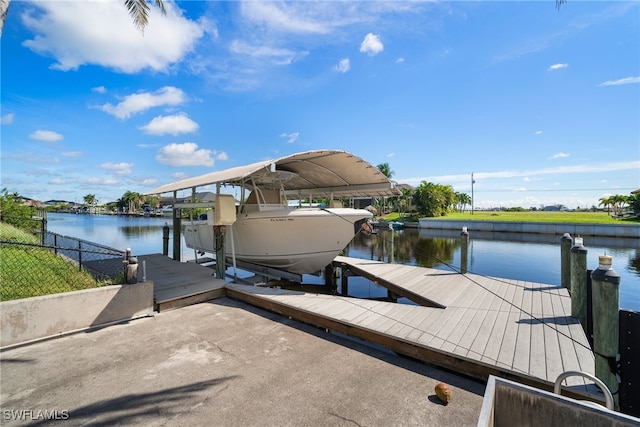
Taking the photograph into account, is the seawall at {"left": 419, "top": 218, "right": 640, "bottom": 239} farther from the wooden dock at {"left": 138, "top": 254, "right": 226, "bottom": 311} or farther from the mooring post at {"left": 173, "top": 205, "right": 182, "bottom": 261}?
the wooden dock at {"left": 138, "top": 254, "right": 226, "bottom": 311}

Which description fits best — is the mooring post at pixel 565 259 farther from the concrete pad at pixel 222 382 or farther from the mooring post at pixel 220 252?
the mooring post at pixel 220 252

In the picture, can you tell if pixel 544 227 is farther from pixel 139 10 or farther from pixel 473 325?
pixel 139 10

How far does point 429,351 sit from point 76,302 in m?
5.48

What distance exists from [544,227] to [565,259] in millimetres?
36143

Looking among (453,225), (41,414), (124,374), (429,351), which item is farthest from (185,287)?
(453,225)

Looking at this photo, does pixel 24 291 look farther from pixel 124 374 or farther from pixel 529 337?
pixel 529 337

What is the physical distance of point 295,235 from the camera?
8.81m

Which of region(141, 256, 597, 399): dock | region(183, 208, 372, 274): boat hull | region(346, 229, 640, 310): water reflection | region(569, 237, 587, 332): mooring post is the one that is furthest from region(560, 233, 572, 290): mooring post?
region(183, 208, 372, 274): boat hull

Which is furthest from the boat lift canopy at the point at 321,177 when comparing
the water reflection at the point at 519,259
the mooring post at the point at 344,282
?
the mooring post at the point at 344,282

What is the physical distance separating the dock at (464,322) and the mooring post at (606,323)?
0.28 meters

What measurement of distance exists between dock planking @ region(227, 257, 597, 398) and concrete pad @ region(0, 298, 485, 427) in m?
0.28

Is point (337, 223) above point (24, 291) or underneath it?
above

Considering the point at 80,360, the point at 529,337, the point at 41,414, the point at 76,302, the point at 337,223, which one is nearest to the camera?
the point at 41,414

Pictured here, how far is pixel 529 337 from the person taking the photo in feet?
14.3
